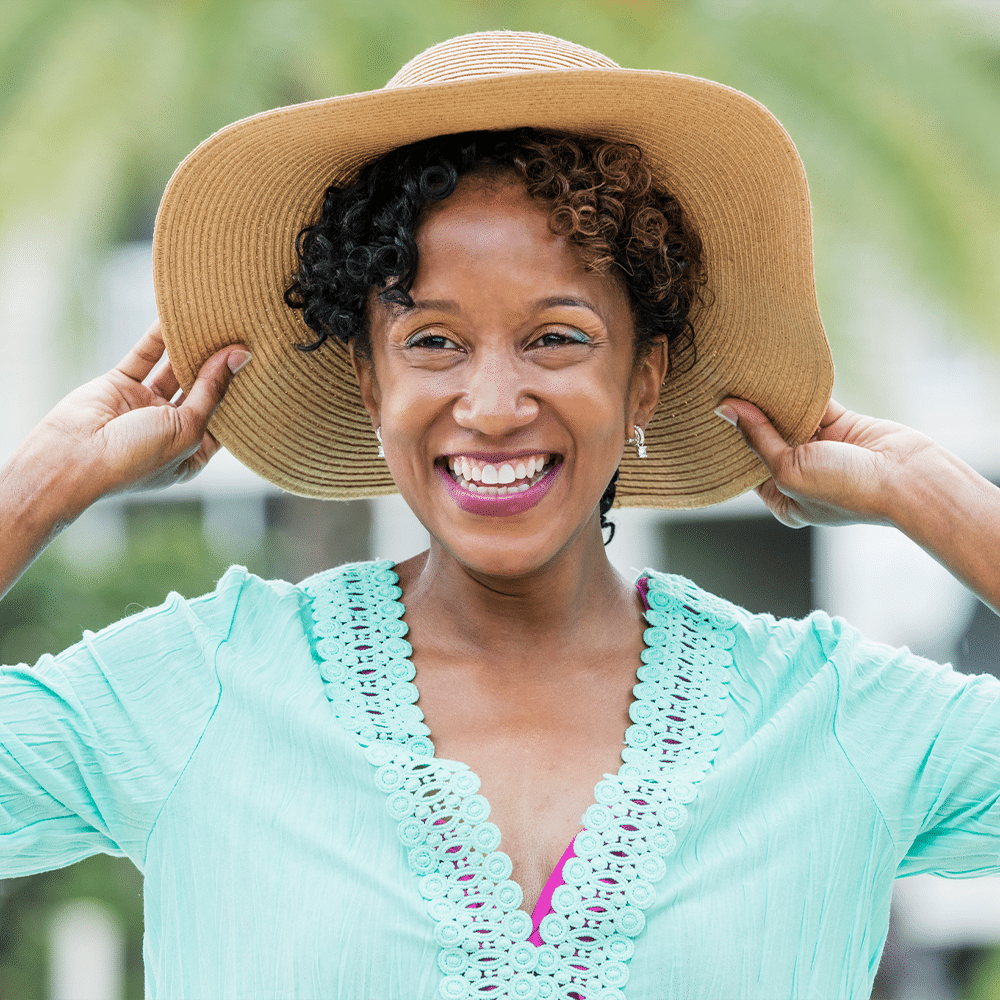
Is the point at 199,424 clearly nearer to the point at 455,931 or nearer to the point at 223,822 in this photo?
the point at 223,822

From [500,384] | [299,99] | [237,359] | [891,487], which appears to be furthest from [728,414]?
[299,99]

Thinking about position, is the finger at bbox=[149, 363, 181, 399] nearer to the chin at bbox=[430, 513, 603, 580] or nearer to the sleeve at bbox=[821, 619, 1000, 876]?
the chin at bbox=[430, 513, 603, 580]

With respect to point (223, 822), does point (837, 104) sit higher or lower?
higher

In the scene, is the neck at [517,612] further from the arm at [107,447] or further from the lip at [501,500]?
the arm at [107,447]

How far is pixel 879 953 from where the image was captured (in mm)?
2301

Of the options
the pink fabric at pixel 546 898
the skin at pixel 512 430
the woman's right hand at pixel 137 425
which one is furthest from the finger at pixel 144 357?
the pink fabric at pixel 546 898

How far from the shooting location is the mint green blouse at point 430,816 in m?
2.07

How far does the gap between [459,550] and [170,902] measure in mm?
674

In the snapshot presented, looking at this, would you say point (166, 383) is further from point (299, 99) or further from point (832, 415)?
point (299, 99)

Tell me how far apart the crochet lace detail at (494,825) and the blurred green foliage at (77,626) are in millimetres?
4930

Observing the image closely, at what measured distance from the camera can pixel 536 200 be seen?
2.26 metres

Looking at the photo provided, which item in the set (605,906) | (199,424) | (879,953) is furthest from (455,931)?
(199,424)

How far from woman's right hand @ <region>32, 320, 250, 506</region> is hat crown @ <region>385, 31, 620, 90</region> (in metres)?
0.61

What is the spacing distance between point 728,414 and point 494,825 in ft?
3.09
